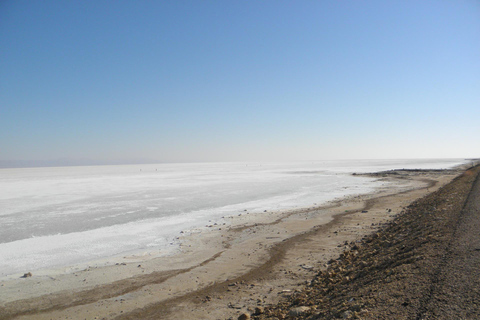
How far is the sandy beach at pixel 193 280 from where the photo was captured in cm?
533

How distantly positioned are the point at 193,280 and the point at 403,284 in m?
4.34

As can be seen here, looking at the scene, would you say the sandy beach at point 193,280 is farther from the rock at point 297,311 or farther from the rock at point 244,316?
the rock at point 297,311

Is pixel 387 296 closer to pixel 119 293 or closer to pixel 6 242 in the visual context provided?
pixel 119 293

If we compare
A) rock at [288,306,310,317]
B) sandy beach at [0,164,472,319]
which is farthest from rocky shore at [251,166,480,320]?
sandy beach at [0,164,472,319]

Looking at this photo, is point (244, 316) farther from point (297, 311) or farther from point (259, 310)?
point (297, 311)

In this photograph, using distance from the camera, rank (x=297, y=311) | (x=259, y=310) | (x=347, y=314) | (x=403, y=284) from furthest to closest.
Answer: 1. (x=259, y=310)
2. (x=297, y=311)
3. (x=403, y=284)
4. (x=347, y=314)

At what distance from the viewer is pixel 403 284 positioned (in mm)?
4031

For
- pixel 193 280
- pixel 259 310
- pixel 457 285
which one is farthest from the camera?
pixel 193 280

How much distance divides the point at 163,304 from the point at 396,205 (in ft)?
45.6

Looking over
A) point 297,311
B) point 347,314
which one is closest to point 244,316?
point 297,311

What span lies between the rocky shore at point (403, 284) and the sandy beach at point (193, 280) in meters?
0.62

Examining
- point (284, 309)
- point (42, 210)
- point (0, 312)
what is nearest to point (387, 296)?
point (284, 309)

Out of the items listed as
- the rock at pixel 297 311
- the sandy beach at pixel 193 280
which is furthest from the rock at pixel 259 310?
the rock at pixel 297 311

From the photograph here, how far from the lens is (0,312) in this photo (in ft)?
17.5
